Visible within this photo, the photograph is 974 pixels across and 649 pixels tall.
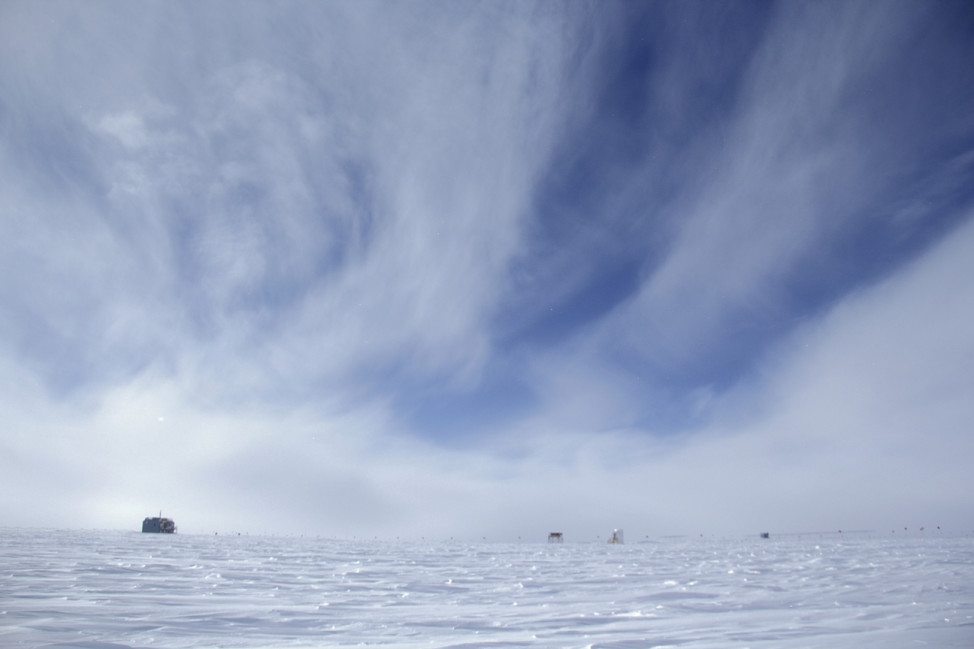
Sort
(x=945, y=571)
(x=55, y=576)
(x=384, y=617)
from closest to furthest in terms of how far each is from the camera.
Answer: (x=384, y=617), (x=55, y=576), (x=945, y=571)

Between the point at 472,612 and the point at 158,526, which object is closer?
the point at 472,612

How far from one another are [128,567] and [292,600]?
45.5 feet

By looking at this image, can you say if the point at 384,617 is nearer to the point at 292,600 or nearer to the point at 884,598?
the point at 292,600

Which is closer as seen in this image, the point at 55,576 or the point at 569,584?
the point at 55,576

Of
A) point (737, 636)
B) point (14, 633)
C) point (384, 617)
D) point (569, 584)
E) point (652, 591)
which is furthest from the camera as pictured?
point (569, 584)

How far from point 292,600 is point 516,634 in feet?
24.4

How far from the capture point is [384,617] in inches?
442

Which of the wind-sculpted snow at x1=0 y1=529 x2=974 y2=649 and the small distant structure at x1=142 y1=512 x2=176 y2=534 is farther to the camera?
the small distant structure at x1=142 y1=512 x2=176 y2=534

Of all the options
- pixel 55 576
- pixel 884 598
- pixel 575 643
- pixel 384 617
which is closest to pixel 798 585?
pixel 884 598

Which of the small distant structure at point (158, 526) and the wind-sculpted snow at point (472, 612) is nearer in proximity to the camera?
the wind-sculpted snow at point (472, 612)

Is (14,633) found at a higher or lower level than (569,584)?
higher

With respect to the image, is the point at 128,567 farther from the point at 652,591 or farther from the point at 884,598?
the point at 884,598

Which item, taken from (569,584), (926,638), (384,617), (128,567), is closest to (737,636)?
(926,638)

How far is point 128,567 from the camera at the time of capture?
22062mm
